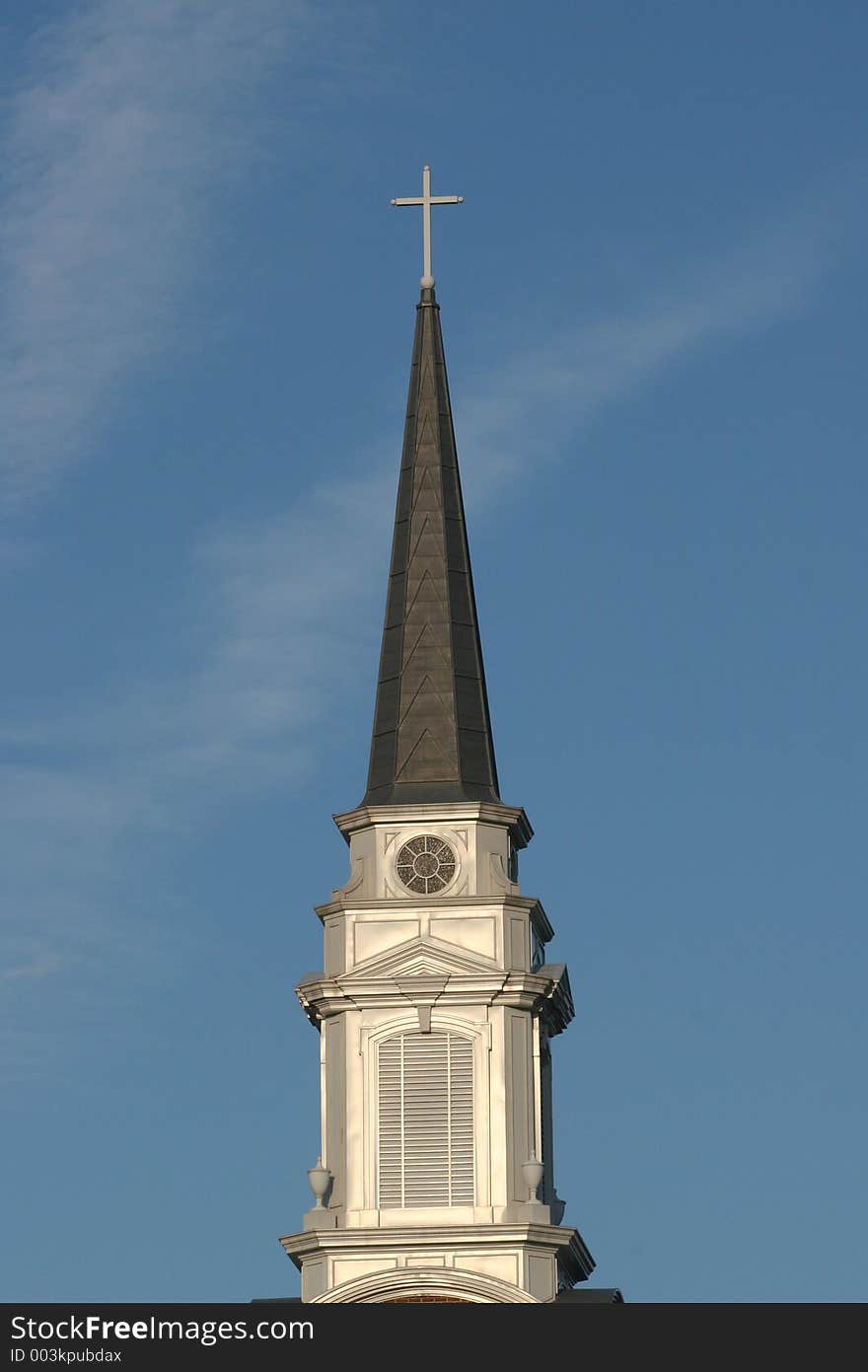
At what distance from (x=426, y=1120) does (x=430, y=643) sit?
11.6 meters

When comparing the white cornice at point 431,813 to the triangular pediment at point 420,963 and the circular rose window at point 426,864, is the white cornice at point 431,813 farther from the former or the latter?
the triangular pediment at point 420,963

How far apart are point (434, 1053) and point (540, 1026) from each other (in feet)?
9.04

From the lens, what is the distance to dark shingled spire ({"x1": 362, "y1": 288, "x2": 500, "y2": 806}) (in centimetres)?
7900

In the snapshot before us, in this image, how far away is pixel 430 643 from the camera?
80375mm

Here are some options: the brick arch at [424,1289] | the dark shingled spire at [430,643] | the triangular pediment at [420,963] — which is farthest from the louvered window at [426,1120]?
the dark shingled spire at [430,643]

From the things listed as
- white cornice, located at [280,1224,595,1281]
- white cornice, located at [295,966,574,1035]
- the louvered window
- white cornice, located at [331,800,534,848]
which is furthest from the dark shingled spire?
white cornice, located at [280,1224,595,1281]

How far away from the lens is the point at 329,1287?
243 ft

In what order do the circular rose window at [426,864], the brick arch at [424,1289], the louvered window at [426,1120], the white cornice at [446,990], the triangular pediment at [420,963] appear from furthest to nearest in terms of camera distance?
the circular rose window at [426,864] → the triangular pediment at [420,963] → the white cornice at [446,990] → the louvered window at [426,1120] → the brick arch at [424,1289]

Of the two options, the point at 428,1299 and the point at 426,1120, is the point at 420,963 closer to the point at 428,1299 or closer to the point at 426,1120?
the point at 426,1120

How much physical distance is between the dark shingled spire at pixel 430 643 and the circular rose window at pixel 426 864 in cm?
105

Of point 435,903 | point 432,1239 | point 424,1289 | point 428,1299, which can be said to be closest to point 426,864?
point 435,903

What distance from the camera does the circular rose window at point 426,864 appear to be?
7750 centimetres

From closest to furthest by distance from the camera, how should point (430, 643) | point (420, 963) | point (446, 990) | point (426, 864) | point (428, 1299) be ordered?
point (428, 1299) < point (446, 990) < point (420, 963) < point (426, 864) < point (430, 643)
